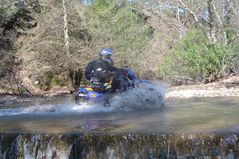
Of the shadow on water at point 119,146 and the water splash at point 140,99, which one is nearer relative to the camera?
the shadow on water at point 119,146

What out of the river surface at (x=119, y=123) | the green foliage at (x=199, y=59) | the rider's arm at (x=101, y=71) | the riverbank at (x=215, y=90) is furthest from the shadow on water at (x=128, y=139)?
the green foliage at (x=199, y=59)

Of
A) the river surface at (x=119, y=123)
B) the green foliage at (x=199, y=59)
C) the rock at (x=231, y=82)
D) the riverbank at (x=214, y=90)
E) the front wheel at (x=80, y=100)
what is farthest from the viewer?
the green foliage at (x=199, y=59)

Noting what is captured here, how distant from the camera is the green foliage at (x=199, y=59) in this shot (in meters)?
20.2

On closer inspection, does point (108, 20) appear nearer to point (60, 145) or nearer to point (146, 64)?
point (146, 64)

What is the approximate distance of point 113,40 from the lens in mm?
28266

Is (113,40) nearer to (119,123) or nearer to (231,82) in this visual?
(231,82)

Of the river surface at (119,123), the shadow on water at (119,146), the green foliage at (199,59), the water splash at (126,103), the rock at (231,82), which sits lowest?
the shadow on water at (119,146)

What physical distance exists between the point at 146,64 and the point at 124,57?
5.69 feet

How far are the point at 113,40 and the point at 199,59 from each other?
892 cm

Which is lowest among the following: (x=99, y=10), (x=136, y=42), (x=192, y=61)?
(x=192, y=61)

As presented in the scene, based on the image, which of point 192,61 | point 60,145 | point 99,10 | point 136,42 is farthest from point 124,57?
point 60,145

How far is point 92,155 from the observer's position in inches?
274

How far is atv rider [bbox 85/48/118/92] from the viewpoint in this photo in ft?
37.0

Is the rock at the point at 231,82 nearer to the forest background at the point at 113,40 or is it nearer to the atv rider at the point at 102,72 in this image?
the forest background at the point at 113,40
